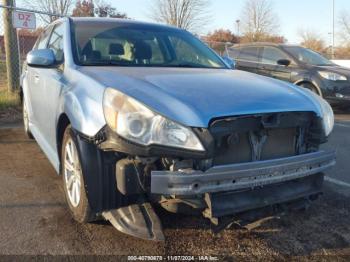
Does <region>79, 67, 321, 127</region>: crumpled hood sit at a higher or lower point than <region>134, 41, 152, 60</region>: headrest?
Result: lower

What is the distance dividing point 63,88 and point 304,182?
204 cm

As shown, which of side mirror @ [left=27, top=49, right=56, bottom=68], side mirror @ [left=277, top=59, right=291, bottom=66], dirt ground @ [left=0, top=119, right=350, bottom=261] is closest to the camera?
dirt ground @ [left=0, top=119, right=350, bottom=261]

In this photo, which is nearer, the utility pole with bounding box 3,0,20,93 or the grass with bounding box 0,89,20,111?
the grass with bounding box 0,89,20,111

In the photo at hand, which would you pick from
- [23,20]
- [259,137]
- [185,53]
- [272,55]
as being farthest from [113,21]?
[272,55]

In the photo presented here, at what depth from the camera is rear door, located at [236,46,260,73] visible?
1102 centimetres

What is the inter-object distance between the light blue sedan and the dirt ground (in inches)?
8.3

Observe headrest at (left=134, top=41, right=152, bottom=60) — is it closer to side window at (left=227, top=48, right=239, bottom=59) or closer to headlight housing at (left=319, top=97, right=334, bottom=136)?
headlight housing at (left=319, top=97, right=334, bottom=136)

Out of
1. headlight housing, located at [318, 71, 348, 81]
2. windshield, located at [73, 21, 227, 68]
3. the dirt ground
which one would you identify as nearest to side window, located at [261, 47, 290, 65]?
headlight housing, located at [318, 71, 348, 81]

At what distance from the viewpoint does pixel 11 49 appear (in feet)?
30.3

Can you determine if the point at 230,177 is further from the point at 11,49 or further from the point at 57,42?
the point at 11,49

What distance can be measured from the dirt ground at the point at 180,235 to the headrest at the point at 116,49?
4.71 ft

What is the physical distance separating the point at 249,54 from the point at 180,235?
8.83 m

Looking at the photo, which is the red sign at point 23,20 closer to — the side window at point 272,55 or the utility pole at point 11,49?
the utility pole at point 11,49

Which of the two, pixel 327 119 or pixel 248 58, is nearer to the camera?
pixel 327 119
